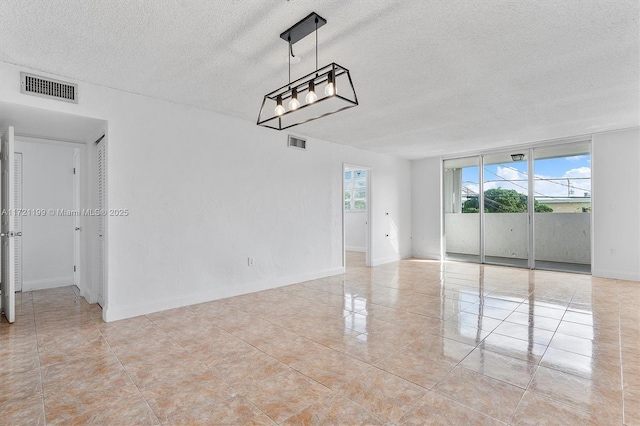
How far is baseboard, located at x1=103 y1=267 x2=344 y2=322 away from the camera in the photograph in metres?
3.59

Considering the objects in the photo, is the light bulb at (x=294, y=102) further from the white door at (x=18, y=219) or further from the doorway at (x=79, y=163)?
the white door at (x=18, y=219)

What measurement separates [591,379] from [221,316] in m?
3.40

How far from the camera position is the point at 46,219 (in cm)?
510

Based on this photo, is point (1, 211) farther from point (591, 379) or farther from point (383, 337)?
point (591, 379)

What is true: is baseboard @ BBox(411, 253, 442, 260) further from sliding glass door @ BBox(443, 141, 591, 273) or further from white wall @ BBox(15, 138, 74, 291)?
white wall @ BBox(15, 138, 74, 291)

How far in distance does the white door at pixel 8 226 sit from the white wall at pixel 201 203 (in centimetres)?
74

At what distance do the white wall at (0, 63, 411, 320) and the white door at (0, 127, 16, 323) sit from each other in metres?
0.74

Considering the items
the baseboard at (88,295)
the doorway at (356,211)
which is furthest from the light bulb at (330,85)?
the doorway at (356,211)

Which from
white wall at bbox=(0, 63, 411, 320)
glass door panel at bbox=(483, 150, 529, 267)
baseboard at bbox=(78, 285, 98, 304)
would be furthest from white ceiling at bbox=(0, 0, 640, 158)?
baseboard at bbox=(78, 285, 98, 304)

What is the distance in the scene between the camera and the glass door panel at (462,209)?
757 centimetres

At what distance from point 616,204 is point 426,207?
3.64 meters

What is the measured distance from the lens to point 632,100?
4.05 metres

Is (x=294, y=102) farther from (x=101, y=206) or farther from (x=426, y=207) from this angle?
(x=426, y=207)

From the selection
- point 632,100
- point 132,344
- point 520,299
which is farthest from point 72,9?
point 632,100
